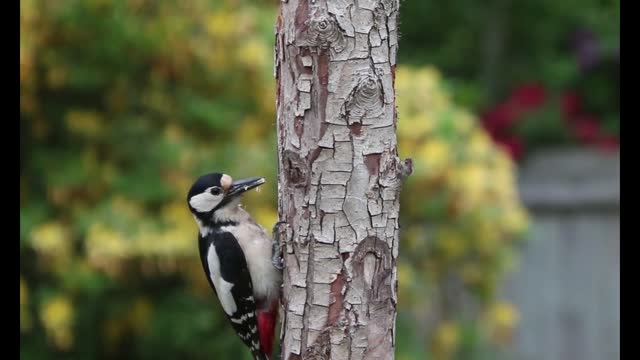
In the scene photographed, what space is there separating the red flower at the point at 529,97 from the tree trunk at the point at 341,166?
4917mm

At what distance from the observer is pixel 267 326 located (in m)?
3.82

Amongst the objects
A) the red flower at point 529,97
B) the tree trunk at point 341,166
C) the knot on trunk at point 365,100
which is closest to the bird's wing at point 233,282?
the tree trunk at point 341,166

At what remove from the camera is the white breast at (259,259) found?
361 cm

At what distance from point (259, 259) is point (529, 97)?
14.8ft

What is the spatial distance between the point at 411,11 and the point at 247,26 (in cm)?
288

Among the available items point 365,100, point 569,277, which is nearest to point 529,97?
point 569,277

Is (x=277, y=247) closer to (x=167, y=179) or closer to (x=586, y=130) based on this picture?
(x=167, y=179)

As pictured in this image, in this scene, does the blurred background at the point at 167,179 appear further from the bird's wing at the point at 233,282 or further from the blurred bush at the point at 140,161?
the bird's wing at the point at 233,282

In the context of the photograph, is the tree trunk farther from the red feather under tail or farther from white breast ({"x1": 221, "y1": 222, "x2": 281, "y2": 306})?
the red feather under tail

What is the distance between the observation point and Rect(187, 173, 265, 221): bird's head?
3.77 meters

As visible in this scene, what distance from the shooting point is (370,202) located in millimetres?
3016

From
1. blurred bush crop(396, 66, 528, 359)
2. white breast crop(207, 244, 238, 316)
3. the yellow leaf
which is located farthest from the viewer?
blurred bush crop(396, 66, 528, 359)

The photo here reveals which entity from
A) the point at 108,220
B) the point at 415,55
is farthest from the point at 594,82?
the point at 108,220

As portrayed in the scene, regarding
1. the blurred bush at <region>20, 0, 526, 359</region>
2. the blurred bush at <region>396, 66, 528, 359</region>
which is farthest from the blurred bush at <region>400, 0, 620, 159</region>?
the blurred bush at <region>20, 0, 526, 359</region>
